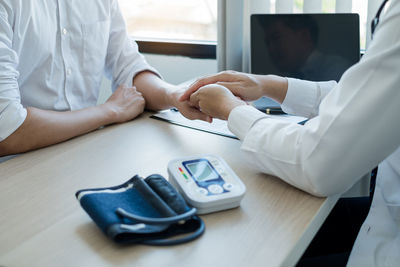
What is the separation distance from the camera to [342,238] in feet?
3.77

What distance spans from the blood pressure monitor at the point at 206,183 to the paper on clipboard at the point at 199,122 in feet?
0.86

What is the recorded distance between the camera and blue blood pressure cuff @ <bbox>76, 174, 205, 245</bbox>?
25.9 inches

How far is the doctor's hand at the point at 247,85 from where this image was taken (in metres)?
1.17

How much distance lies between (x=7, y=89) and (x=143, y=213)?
1.87ft

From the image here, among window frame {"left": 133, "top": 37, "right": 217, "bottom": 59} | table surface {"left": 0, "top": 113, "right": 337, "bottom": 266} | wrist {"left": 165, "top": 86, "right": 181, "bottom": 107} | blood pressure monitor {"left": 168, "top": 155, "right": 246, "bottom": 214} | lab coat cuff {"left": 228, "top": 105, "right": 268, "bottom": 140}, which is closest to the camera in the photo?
table surface {"left": 0, "top": 113, "right": 337, "bottom": 266}

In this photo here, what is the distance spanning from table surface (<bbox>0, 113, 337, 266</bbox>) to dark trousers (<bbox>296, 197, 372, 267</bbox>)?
0.35 meters

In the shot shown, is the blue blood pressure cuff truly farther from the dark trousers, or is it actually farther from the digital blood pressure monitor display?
the dark trousers

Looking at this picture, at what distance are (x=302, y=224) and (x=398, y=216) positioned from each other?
0.29m

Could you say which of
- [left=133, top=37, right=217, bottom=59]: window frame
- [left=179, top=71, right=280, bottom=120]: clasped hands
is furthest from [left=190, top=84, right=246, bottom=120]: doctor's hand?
[left=133, top=37, right=217, bottom=59]: window frame

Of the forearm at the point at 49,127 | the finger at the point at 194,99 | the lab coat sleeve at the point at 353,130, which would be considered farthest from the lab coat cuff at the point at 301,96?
the forearm at the point at 49,127

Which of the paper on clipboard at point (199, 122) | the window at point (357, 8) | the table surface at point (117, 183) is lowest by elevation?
the table surface at point (117, 183)

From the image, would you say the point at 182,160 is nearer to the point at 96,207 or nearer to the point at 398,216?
the point at 96,207

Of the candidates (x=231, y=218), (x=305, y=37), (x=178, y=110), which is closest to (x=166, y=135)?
(x=178, y=110)

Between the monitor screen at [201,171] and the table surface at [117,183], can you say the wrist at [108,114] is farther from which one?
the monitor screen at [201,171]
